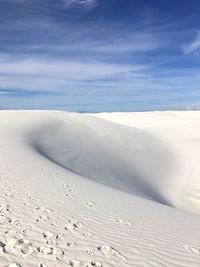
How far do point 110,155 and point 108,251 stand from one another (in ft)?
52.0

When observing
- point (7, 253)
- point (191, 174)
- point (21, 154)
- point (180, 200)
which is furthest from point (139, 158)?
point (7, 253)

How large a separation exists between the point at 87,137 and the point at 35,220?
18.9 meters

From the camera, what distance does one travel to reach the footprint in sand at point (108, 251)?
18.4 feet

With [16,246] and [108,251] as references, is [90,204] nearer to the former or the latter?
[108,251]

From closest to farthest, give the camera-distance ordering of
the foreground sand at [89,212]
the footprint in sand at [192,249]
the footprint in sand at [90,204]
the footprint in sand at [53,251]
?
the footprint in sand at [53,251], the foreground sand at [89,212], the footprint in sand at [192,249], the footprint in sand at [90,204]

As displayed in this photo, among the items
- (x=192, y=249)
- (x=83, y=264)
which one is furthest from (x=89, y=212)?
(x=83, y=264)

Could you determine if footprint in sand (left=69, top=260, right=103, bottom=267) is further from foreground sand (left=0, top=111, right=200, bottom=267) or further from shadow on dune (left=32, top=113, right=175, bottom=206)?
shadow on dune (left=32, top=113, right=175, bottom=206)

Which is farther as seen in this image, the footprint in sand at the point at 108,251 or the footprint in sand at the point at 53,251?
the footprint in sand at the point at 108,251

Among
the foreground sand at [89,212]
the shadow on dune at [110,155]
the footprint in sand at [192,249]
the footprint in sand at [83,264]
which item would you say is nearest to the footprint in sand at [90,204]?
the foreground sand at [89,212]

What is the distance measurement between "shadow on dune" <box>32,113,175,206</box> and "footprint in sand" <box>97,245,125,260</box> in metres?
8.09

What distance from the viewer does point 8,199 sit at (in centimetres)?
838

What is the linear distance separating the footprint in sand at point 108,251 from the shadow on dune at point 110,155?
8087 millimetres

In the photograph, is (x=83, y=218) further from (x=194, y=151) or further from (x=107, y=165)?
(x=194, y=151)

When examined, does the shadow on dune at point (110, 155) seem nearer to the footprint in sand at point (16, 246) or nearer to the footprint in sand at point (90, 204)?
the footprint in sand at point (90, 204)
